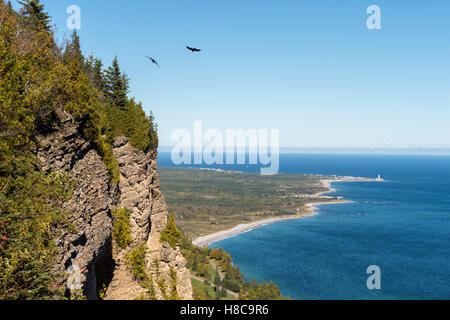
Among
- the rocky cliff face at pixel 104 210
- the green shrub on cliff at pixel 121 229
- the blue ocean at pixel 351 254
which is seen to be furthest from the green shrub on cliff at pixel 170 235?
the blue ocean at pixel 351 254

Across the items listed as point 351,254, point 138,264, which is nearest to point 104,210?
point 138,264

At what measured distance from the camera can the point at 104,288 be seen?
24.9 metres

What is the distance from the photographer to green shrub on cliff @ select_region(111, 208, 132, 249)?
83.8ft

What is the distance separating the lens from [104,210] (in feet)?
63.9

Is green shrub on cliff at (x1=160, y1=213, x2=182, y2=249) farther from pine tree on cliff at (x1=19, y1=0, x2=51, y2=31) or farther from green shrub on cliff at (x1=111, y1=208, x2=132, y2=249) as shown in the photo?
pine tree on cliff at (x1=19, y1=0, x2=51, y2=31)

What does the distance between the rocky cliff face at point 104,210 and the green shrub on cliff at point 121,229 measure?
0.72 meters

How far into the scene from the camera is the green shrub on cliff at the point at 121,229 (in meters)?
25.5

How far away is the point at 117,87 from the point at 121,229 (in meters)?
16.0

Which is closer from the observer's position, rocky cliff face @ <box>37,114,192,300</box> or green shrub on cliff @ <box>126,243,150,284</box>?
rocky cliff face @ <box>37,114,192,300</box>

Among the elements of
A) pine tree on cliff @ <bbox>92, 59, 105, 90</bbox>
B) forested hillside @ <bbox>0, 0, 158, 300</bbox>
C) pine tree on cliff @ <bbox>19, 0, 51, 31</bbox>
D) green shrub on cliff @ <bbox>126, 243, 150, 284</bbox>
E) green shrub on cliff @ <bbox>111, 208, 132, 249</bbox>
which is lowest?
green shrub on cliff @ <bbox>126, 243, 150, 284</bbox>

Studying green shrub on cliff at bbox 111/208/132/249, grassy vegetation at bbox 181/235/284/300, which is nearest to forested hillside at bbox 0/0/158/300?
green shrub on cliff at bbox 111/208/132/249

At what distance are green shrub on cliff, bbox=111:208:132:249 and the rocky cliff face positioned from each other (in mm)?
716
